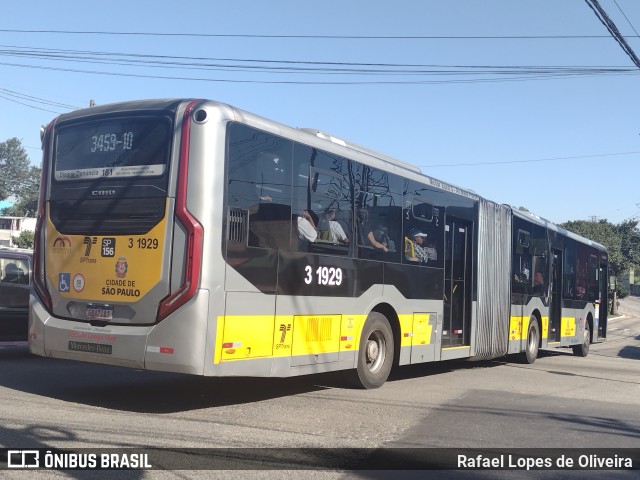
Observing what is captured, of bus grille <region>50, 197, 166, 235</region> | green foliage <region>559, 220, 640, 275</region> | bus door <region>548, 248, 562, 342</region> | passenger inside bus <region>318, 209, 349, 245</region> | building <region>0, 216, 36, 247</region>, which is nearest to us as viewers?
bus grille <region>50, 197, 166, 235</region>

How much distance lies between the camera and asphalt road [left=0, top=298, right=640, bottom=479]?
6559 mm

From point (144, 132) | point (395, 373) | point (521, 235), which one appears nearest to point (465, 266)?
point (395, 373)

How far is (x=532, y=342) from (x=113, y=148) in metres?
12.0

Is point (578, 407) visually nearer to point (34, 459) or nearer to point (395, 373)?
point (395, 373)

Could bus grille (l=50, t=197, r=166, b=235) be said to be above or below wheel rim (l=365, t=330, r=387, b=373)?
above

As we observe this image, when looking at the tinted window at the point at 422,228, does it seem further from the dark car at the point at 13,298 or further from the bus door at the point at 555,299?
the bus door at the point at 555,299

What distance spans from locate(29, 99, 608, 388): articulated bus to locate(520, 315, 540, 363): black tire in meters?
6.24

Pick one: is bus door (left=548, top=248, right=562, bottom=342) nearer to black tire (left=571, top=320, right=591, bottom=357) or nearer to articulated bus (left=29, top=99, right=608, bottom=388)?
black tire (left=571, top=320, right=591, bottom=357)

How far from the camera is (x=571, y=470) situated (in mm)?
6504

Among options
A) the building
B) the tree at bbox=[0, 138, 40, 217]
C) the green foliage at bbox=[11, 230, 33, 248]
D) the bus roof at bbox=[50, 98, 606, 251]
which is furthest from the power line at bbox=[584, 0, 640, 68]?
the tree at bbox=[0, 138, 40, 217]

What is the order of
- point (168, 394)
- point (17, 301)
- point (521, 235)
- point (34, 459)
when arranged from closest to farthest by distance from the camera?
point (34, 459) < point (168, 394) < point (17, 301) < point (521, 235)

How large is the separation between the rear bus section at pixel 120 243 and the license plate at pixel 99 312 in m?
0.01

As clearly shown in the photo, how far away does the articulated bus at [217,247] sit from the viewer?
24.7ft

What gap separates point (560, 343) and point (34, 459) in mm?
15455
